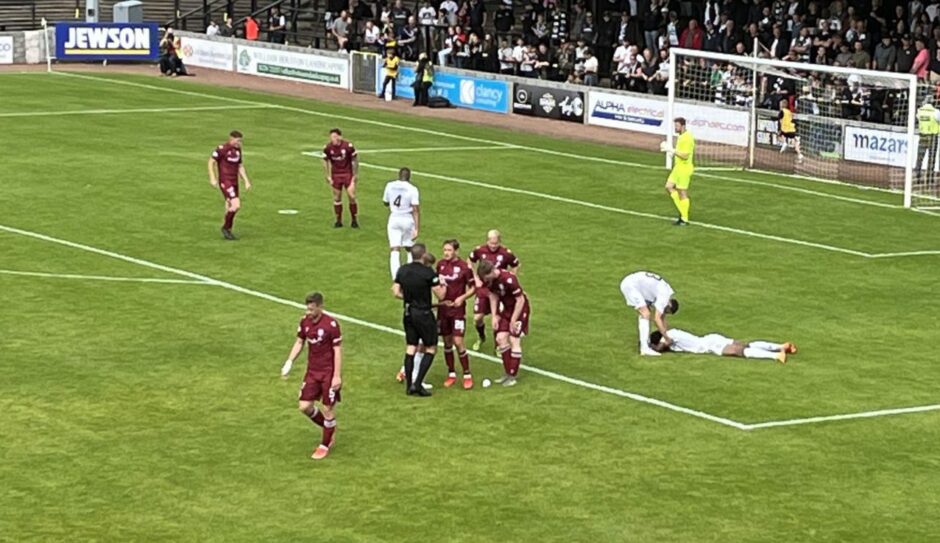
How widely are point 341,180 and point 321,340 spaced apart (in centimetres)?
1580

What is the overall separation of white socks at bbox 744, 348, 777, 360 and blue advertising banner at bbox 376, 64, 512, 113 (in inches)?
1276

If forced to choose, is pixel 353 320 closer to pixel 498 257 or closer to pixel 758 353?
pixel 498 257

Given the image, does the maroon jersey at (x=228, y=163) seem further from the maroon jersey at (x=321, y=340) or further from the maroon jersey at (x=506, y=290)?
the maroon jersey at (x=321, y=340)

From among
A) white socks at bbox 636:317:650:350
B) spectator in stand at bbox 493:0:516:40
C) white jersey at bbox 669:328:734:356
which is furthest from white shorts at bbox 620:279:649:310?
spectator in stand at bbox 493:0:516:40

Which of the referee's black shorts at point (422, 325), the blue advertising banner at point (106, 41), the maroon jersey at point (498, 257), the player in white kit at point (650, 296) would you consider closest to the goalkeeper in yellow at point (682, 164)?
the player in white kit at point (650, 296)

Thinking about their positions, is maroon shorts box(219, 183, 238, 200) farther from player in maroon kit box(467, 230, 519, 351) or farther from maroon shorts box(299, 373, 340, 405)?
maroon shorts box(299, 373, 340, 405)

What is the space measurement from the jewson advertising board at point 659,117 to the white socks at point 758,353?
20.2m

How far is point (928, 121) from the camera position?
147 feet

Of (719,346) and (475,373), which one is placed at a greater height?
(719,346)

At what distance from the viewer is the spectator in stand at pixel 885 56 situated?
53250 millimetres

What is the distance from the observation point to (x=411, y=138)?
176ft

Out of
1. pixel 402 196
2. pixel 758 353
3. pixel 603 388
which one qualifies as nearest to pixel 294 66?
pixel 402 196

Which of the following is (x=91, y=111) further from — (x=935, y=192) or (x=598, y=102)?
(x=935, y=192)

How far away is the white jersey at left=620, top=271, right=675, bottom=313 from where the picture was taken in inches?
1086
